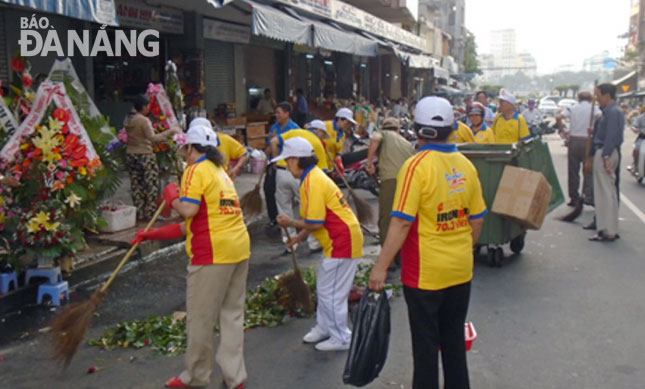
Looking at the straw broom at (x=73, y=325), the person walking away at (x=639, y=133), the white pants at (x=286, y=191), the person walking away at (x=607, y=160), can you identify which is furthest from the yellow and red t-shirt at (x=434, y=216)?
the person walking away at (x=639, y=133)

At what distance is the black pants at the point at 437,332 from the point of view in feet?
11.5

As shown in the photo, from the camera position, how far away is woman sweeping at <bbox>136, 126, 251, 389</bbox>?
13.1ft

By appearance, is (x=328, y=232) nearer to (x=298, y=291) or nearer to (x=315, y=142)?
(x=298, y=291)

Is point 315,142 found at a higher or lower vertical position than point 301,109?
lower

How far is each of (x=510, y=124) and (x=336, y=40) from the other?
20.3 feet

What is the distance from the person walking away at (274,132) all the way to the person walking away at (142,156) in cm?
129

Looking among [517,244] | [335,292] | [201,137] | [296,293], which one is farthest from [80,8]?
[517,244]

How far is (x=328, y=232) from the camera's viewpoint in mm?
4785

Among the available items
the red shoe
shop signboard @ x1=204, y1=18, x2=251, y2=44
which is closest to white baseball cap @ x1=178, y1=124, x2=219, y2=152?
the red shoe

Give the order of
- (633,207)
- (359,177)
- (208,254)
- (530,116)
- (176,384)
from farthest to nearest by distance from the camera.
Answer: (530,116), (359,177), (633,207), (176,384), (208,254)

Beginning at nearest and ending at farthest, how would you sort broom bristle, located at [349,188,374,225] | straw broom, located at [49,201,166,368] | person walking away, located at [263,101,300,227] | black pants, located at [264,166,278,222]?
straw broom, located at [49,201,166,368] → broom bristle, located at [349,188,374,225] → person walking away, located at [263,101,300,227] → black pants, located at [264,166,278,222]

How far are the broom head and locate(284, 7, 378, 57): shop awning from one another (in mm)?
8185

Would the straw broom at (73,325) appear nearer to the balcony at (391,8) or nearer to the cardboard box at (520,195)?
the cardboard box at (520,195)

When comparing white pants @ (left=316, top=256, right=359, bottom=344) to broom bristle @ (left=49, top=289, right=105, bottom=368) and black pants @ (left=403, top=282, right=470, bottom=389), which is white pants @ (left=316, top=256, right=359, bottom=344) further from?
broom bristle @ (left=49, top=289, right=105, bottom=368)
